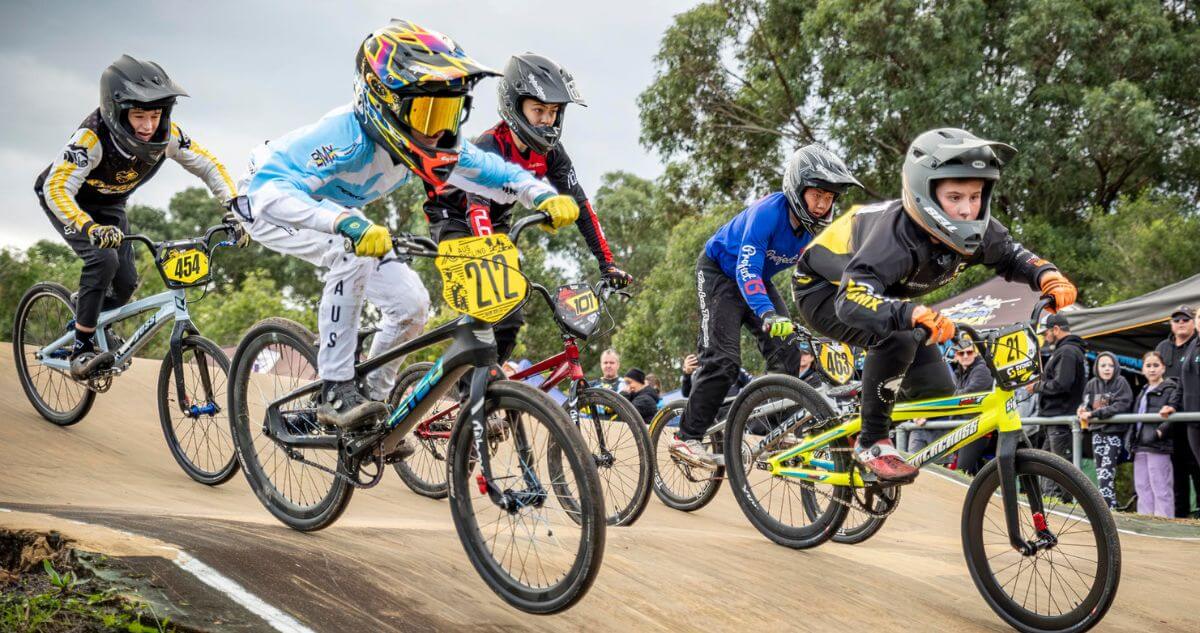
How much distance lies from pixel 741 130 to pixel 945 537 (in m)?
19.7

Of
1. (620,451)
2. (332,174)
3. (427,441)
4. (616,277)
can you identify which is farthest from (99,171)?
(620,451)

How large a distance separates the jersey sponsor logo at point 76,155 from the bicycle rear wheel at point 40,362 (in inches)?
49.0

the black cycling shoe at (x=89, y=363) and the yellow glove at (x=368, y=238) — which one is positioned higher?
the yellow glove at (x=368, y=238)

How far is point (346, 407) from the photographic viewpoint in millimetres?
5031

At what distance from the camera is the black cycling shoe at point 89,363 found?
7.80 meters

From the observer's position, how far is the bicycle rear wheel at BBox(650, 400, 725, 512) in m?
7.58

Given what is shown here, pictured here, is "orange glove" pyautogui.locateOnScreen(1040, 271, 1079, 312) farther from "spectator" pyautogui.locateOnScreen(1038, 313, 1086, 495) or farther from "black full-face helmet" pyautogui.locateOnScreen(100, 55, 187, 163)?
"spectator" pyautogui.locateOnScreen(1038, 313, 1086, 495)

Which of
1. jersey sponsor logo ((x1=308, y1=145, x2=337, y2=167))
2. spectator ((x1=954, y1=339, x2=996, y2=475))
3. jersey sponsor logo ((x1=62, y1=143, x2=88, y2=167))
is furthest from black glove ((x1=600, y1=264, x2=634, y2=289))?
spectator ((x1=954, y1=339, x2=996, y2=475))

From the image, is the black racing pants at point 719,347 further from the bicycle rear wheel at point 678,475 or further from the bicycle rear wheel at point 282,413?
the bicycle rear wheel at point 282,413

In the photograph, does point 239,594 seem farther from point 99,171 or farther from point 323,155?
point 99,171

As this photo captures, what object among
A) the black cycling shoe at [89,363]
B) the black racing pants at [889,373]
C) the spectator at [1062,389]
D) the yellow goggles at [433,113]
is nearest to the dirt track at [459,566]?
the black cycling shoe at [89,363]

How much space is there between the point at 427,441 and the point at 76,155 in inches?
139

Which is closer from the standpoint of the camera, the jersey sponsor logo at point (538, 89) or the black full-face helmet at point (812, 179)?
the jersey sponsor logo at point (538, 89)

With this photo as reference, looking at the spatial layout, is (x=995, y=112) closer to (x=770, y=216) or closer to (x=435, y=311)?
(x=770, y=216)
